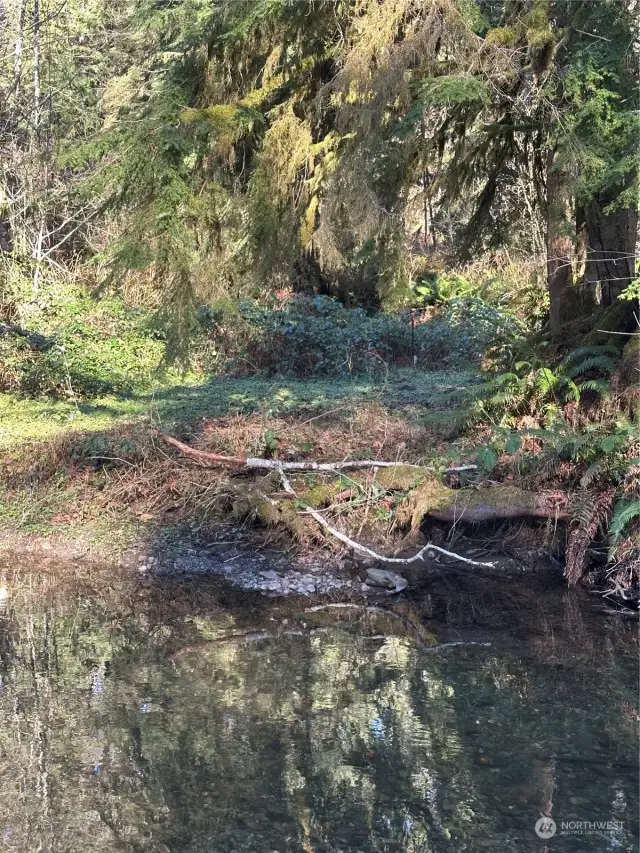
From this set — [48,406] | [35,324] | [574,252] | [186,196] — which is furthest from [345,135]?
[35,324]

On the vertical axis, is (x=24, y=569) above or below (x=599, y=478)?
below

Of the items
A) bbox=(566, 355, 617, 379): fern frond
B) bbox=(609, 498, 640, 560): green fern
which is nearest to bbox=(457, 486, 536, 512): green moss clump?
bbox=(609, 498, 640, 560): green fern

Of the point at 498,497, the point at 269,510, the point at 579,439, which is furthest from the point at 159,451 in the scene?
the point at 579,439

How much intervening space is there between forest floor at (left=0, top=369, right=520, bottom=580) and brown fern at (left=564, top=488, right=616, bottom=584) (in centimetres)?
146

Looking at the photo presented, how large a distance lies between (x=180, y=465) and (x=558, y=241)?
4.62 metres

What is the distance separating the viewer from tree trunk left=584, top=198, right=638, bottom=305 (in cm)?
911

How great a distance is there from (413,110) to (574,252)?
324 centimetres

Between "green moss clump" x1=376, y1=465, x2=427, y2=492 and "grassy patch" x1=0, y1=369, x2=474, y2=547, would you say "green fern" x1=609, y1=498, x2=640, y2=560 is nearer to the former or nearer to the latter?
"green moss clump" x1=376, y1=465, x2=427, y2=492

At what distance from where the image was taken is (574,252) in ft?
31.6

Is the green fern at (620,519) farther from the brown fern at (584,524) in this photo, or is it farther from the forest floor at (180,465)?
the forest floor at (180,465)

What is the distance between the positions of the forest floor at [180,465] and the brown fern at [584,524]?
57.5 inches

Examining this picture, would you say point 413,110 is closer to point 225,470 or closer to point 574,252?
point 574,252

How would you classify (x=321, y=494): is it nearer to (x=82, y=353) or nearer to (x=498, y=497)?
(x=498, y=497)

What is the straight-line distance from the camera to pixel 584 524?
7.76 m
